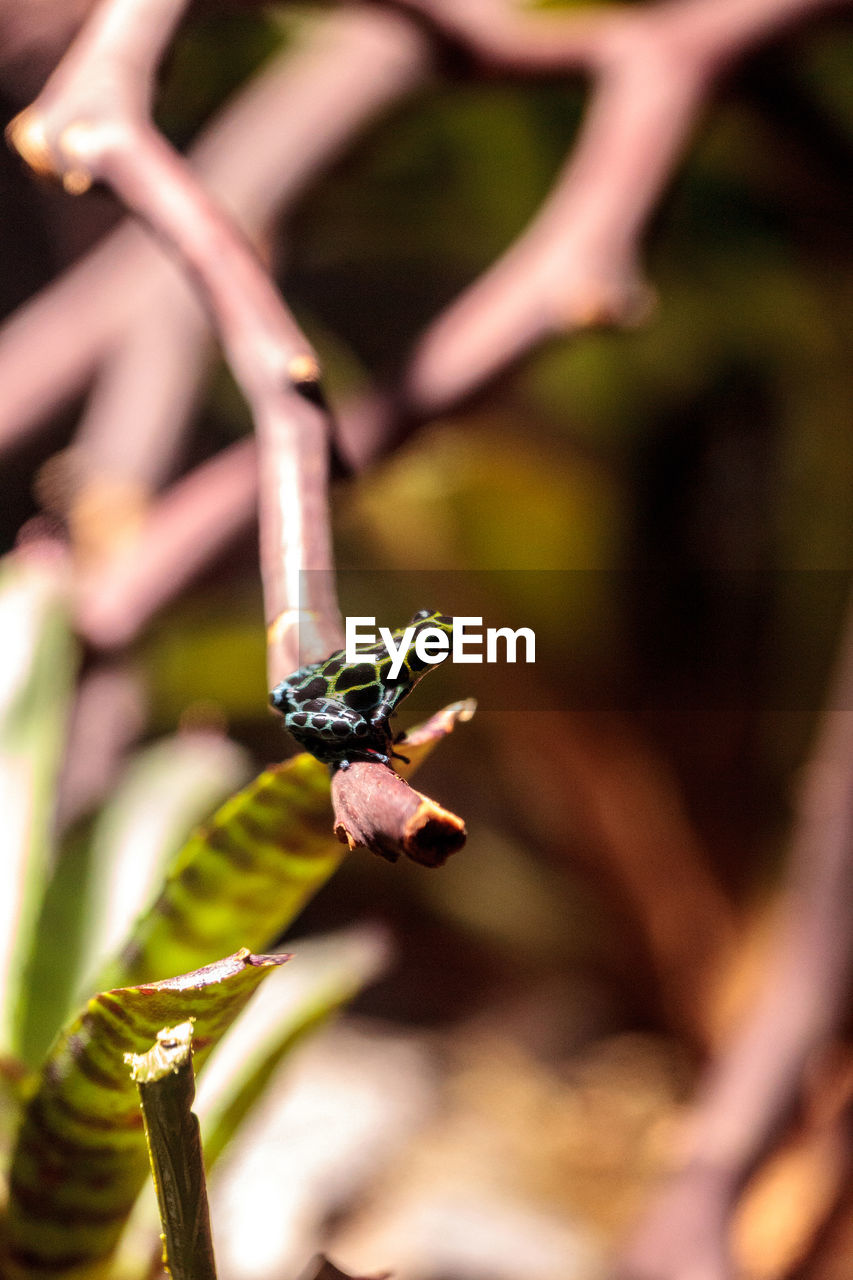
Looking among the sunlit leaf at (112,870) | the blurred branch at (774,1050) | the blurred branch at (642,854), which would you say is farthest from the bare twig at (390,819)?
the blurred branch at (642,854)

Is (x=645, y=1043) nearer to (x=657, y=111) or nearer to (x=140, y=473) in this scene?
(x=140, y=473)

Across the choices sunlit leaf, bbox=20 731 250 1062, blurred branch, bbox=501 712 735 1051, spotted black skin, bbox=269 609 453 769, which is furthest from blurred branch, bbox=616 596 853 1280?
spotted black skin, bbox=269 609 453 769

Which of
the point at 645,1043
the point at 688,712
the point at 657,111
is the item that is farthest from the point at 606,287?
the point at 645,1043

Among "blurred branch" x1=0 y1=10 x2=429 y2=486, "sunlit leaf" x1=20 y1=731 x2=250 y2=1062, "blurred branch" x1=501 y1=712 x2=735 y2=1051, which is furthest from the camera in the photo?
"blurred branch" x1=501 y1=712 x2=735 y2=1051

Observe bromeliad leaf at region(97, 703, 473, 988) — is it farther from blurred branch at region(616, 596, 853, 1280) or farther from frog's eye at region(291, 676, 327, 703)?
blurred branch at region(616, 596, 853, 1280)

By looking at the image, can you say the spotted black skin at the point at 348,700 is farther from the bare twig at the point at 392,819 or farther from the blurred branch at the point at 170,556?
the blurred branch at the point at 170,556

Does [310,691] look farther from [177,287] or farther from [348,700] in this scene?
[177,287]
